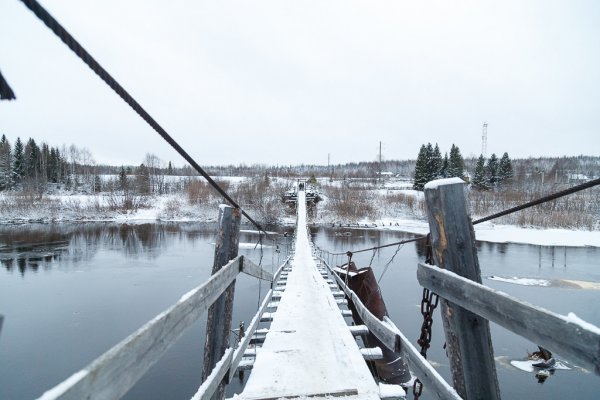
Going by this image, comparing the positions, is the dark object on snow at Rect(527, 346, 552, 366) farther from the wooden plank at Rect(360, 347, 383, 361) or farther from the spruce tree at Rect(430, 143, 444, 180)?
the spruce tree at Rect(430, 143, 444, 180)

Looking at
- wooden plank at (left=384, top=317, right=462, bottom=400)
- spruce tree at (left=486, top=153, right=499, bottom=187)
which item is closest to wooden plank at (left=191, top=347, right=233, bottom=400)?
wooden plank at (left=384, top=317, right=462, bottom=400)

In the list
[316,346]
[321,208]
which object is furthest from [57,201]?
[316,346]

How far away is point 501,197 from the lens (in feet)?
118

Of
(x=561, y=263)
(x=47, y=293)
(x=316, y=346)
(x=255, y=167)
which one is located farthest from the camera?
(x=255, y=167)

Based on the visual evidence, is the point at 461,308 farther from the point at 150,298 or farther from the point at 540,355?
the point at 150,298

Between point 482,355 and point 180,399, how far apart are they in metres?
6.42

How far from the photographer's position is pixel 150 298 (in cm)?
1151

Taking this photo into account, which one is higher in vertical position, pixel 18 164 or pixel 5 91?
pixel 18 164

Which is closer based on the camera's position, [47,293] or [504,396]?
[504,396]

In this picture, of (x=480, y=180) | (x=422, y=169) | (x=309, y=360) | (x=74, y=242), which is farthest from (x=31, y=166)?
(x=480, y=180)

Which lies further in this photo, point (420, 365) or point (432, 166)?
point (432, 166)

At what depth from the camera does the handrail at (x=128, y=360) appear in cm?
73

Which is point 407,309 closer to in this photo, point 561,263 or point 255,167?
point 561,263

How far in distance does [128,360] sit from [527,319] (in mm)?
1169
